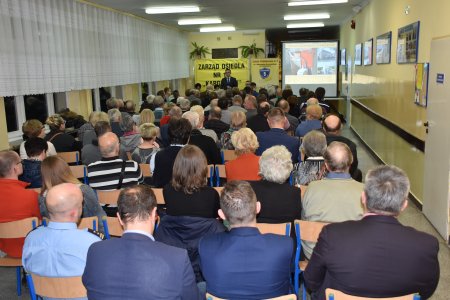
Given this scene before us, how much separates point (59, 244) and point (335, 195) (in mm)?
1769

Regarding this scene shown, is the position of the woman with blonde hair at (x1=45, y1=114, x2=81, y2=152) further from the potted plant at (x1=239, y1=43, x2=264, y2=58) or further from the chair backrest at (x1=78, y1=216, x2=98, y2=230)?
the potted plant at (x1=239, y1=43, x2=264, y2=58)

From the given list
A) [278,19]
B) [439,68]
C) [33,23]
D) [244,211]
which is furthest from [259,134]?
[278,19]

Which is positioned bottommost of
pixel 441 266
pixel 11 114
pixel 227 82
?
pixel 441 266

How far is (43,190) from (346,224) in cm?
242

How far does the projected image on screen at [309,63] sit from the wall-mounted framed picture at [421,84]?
Answer: 935 cm

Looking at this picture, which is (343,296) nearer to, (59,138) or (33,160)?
(33,160)

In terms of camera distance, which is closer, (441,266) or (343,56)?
(441,266)

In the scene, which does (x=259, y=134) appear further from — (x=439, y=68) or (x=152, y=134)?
(x=439, y=68)

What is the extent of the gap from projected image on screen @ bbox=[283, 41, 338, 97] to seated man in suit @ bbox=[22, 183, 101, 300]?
1341 cm

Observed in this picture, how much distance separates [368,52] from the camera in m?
10.4

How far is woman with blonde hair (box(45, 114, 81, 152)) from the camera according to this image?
610 centimetres

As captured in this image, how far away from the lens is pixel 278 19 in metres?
13.5

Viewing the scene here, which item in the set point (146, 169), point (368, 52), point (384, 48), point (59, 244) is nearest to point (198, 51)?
point (368, 52)

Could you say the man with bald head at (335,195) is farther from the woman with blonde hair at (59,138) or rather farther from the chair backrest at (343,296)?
the woman with blonde hair at (59,138)
